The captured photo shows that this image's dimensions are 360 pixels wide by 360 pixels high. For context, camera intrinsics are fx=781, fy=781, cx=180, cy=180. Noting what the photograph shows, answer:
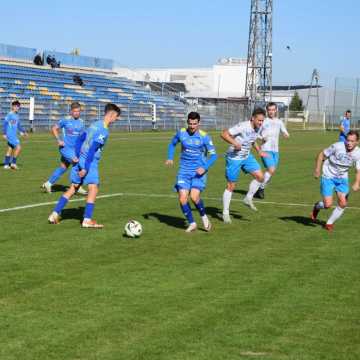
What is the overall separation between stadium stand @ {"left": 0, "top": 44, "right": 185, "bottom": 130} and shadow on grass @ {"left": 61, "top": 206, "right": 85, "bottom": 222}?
102ft

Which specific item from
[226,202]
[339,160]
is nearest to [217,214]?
[226,202]

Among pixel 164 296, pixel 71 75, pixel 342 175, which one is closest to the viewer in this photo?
pixel 164 296

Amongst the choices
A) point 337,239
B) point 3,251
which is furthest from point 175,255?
point 337,239

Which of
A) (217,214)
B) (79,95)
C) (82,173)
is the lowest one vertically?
(217,214)

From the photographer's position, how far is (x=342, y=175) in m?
12.6

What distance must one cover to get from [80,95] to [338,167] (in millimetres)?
43506

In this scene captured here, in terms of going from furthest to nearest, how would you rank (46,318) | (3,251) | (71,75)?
(71,75), (3,251), (46,318)

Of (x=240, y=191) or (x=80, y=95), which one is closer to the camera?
(x=240, y=191)

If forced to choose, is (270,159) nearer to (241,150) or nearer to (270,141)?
(270,141)

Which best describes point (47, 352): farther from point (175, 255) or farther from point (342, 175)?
point (342, 175)

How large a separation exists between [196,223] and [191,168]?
125cm

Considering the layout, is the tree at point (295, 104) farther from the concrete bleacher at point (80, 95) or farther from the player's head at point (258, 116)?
the player's head at point (258, 116)

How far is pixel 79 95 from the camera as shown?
54.5 m

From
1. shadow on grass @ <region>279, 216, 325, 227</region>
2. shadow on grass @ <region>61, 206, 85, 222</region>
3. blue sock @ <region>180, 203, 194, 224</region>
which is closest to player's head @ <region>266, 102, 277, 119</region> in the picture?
shadow on grass @ <region>279, 216, 325, 227</region>
